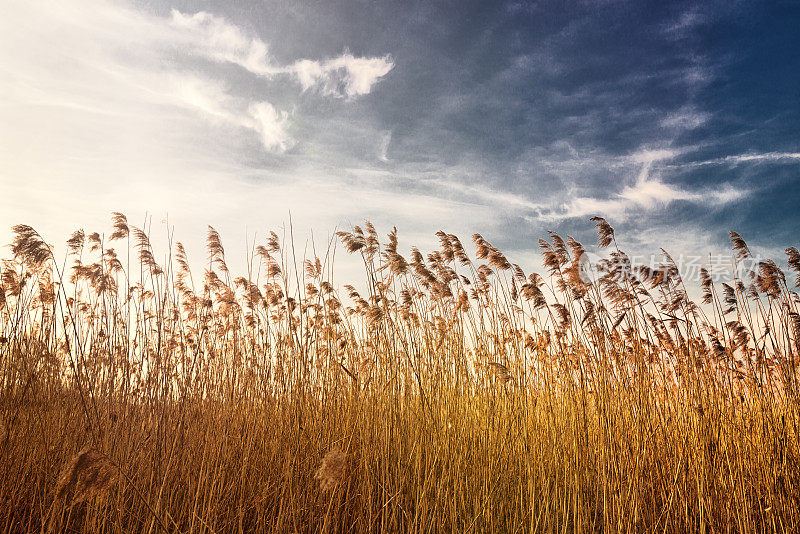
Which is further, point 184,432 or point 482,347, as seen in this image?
point 482,347

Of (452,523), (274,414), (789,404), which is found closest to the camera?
(452,523)

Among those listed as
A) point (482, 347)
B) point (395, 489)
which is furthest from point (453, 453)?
point (482, 347)

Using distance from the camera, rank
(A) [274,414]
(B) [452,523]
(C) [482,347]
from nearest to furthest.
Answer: (B) [452,523] → (A) [274,414] → (C) [482,347]

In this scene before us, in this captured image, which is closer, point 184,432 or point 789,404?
point 184,432

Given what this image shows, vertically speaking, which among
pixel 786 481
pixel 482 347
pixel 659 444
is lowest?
pixel 786 481

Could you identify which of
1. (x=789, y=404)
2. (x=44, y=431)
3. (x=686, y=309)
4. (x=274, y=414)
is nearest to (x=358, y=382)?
(x=274, y=414)

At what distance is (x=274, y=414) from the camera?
3846mm

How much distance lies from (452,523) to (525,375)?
1515 mm

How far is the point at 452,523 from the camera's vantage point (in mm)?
2863

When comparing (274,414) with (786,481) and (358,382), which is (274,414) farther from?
(786,481)

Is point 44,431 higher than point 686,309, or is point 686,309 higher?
point 686,309

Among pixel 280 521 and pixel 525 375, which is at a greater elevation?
pixel 525 375

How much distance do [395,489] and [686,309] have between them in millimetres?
3386

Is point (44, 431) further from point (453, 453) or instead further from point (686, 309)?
point (686, 309)
